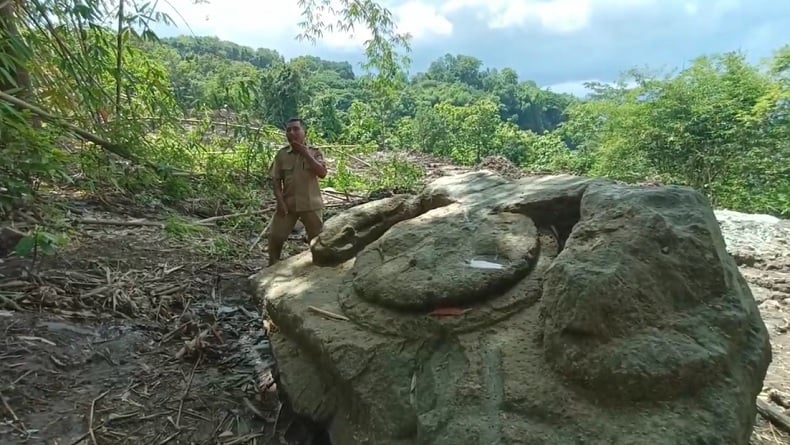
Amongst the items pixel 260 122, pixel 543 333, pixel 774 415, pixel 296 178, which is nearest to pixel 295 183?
pixel 296 178

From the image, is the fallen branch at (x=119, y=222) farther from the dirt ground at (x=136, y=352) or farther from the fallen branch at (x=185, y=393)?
the fallen branch at (x=185, y=393)

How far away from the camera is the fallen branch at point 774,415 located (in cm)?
321

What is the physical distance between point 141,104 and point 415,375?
476 cm

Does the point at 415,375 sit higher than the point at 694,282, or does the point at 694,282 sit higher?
the point at 694,282

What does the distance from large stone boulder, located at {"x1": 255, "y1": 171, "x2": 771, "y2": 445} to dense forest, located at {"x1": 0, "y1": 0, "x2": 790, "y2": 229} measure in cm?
206

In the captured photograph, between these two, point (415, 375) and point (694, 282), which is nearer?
point (694, 282)

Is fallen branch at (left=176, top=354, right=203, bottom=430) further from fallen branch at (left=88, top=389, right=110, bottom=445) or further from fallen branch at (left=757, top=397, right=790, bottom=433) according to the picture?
fallen branch at (left=757, top=397, right=790, bottom=433)

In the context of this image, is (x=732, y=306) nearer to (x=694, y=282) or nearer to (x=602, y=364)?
(x=694, y=282)

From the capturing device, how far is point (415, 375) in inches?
101

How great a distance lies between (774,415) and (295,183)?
11.6 ft

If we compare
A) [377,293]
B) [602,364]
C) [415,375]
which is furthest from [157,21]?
[602,364]

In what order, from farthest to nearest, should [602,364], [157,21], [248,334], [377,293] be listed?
[157,21], [248,334], [377,293], [602,364]

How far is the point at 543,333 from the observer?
96.2 inches

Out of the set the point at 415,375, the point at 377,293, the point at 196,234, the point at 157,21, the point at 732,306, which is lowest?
the point at 196,234
